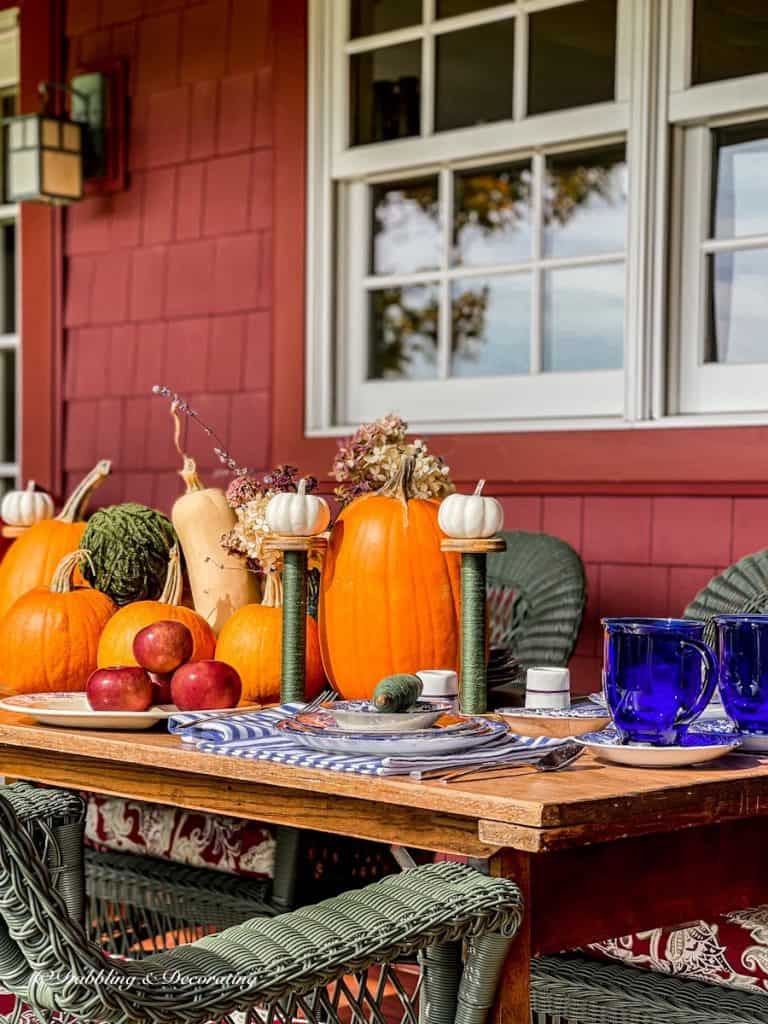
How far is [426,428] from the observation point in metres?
4.10

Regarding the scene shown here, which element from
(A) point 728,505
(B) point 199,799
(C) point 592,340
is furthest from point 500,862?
(C) point 592,340

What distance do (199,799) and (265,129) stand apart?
116 inches

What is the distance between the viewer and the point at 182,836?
9.96 ft

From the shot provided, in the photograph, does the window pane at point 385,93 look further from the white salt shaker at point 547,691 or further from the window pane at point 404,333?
the white salt shaker at point 547,691

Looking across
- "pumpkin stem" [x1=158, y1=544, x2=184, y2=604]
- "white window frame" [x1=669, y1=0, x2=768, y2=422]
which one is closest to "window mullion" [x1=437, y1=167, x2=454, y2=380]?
"white window frame" [x1=669, y1=0, x2=768, y2=422]

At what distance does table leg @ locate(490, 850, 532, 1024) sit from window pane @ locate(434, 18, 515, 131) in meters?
2.78

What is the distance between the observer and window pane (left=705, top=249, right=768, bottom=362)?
3.54 metres

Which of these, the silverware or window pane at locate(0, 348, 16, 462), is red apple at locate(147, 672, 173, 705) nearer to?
the silverware

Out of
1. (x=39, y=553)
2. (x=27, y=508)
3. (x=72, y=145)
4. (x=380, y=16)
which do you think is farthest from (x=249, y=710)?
(x=72, y=145)

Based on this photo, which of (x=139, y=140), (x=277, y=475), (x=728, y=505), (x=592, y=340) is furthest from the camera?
(x=139, y=140)

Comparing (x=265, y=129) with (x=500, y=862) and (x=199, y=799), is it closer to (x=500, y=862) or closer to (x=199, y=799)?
(x=199, y=799)

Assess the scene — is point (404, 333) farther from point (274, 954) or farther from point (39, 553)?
point (274, 954)

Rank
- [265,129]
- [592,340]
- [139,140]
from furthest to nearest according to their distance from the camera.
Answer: [139,140] → [265,129] → [592,340]

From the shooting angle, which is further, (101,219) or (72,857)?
(101,219)
